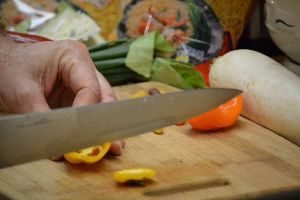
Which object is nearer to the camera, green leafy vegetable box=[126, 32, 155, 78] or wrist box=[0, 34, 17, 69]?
wrist box=[0, 34, 17, 69]

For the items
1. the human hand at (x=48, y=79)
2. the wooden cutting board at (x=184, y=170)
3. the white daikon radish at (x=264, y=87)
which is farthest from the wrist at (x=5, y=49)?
the white daikon radish at (x=264, y=87)

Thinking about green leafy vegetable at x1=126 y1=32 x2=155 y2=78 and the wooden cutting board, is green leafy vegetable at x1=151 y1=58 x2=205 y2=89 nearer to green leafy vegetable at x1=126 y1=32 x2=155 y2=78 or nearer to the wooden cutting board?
green leafy vegetable at x1=126 y1=32 x2=155 y2=78

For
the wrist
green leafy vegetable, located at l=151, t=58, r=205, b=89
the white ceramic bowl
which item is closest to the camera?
the wrist

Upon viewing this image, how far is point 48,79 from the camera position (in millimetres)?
1370

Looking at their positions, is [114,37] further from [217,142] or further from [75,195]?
[75,195]

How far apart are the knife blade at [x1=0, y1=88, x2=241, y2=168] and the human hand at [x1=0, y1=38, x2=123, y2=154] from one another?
0.42ft

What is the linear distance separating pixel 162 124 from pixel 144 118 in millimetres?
33

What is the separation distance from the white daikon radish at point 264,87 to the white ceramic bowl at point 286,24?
0.08m

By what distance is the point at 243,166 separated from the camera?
1286mm

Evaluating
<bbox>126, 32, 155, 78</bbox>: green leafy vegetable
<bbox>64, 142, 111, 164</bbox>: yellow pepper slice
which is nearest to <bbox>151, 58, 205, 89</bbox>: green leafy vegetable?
<bbox>126, 32, 155, 78</bbox>: green leafy vegetable

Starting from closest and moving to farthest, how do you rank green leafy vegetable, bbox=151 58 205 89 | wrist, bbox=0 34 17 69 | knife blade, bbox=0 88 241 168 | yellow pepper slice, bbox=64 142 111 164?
knife blade, bbox=0 88 241 168 < yellow pepper slice, bbox=64 142 111 164 < wrist, bbox=0 34 17 69 < green leafy vegetable, bbox=151 58 205 89

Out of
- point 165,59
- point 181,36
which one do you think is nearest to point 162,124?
point 165,59

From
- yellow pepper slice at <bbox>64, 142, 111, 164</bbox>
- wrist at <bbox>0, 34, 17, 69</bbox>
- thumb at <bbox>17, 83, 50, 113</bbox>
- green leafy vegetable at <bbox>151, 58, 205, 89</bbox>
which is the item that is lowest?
green leafy vegetable at <bbox>151, 58, 205, 89</bbox>

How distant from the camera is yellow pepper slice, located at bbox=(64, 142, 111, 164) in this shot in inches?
49.2
